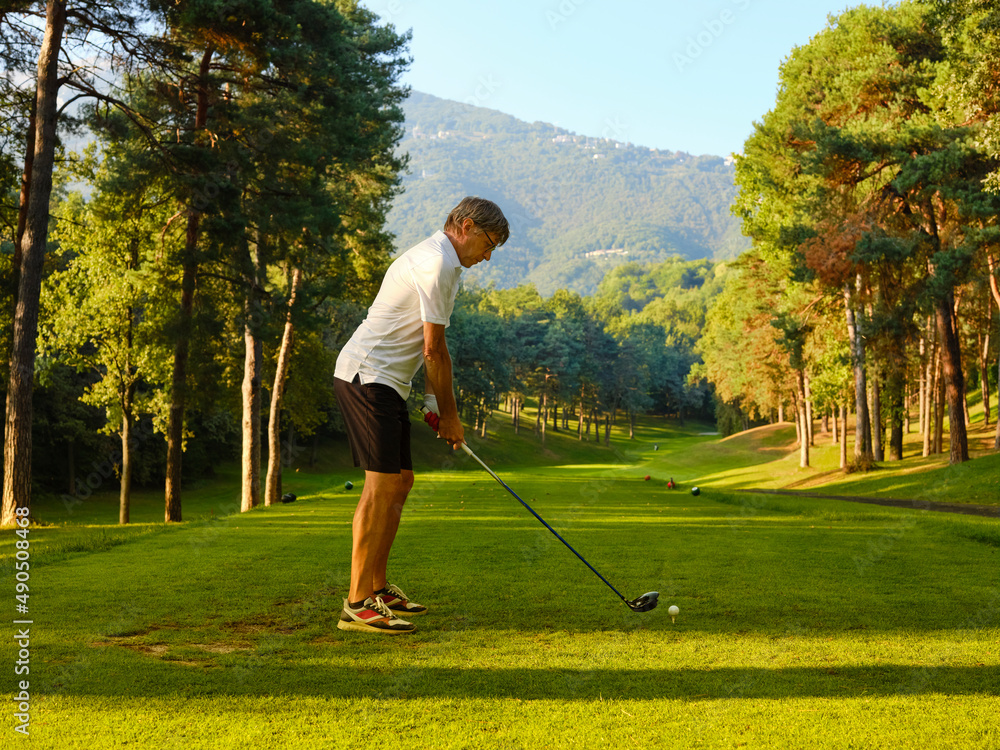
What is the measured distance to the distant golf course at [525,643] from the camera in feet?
8.36

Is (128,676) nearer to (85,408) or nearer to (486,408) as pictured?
(85,408)

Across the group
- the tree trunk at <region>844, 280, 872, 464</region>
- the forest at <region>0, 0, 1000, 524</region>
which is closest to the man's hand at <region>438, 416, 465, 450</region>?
the forest at <region>0, 0, 1000, 524</region>

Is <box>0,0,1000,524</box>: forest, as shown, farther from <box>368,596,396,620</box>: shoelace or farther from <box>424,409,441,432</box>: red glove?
<box>368,596,396,620</box>: shoelace

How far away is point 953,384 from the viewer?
21.4 meters

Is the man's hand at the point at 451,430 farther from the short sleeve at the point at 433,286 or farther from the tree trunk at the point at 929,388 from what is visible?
the tree trunk at the point at 929,388

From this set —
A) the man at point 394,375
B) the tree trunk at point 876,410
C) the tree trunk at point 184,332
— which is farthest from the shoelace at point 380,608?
the tree trunk at point 876,410

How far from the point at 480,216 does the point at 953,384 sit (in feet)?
69.3

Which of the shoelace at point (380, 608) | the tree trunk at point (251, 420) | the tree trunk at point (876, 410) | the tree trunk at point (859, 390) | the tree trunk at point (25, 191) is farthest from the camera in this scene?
the tree trunk at point (876, 410)

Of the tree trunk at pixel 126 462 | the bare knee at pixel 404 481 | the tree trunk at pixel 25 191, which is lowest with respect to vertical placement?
Answer: the tree trunk at pixel 126 462

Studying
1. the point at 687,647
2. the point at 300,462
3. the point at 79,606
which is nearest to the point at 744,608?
the point at 687,647

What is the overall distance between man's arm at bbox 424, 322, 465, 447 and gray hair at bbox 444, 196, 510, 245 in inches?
27.4

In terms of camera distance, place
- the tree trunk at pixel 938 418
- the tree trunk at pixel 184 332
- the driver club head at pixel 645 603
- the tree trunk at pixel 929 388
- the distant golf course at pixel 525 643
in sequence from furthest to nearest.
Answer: the tree trunk at pixel 929 388
the tree trunk at pixel 938 418
the tree trunk at pixel 184 332
the driver club head at pixel 645 603
the distant golf course at pixel 525 643

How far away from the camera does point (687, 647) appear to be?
3.56 m

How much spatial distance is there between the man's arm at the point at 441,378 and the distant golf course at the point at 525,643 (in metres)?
1.04
